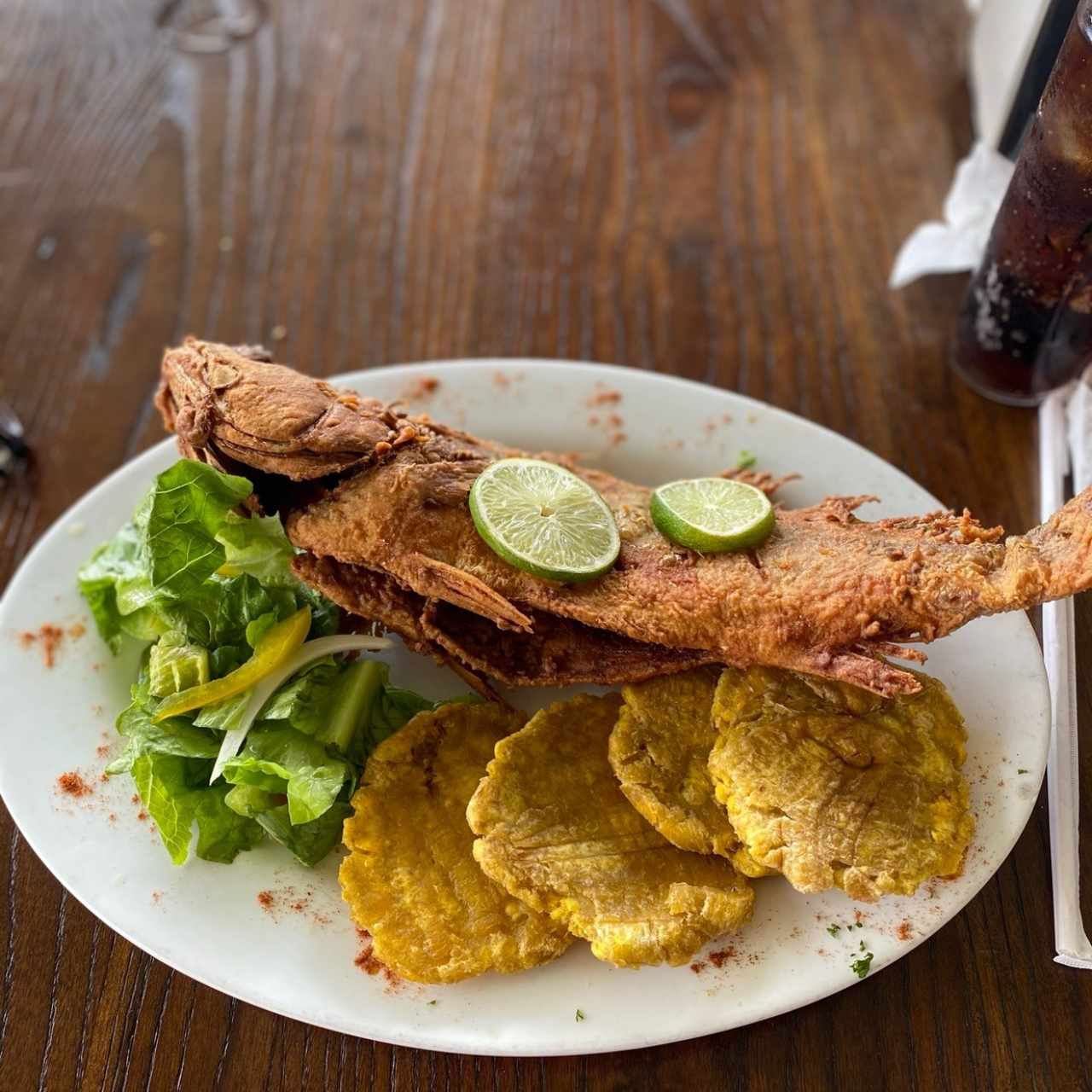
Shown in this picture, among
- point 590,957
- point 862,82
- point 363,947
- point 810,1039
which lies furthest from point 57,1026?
point 862,82

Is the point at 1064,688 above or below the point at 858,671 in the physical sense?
below

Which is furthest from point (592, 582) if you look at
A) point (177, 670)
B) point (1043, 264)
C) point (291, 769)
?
point (1043, 264)

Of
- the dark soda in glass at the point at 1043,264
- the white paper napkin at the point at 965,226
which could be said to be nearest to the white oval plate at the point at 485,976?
the dark soda in glass at the point at 1043,264

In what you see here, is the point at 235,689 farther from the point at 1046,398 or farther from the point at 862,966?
the point at 1046,398

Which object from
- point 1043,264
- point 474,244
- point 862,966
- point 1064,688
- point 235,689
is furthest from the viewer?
point 474,244

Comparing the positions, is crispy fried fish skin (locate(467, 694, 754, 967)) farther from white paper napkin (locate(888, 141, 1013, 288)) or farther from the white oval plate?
white paper napkin (locate(888, 141, 1013, 288))

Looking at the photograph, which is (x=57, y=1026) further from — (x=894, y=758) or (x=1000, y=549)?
(x=1000, y=549)

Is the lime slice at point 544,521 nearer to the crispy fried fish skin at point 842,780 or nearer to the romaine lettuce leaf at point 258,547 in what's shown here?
the crispy fried fish skin at point 842,780
